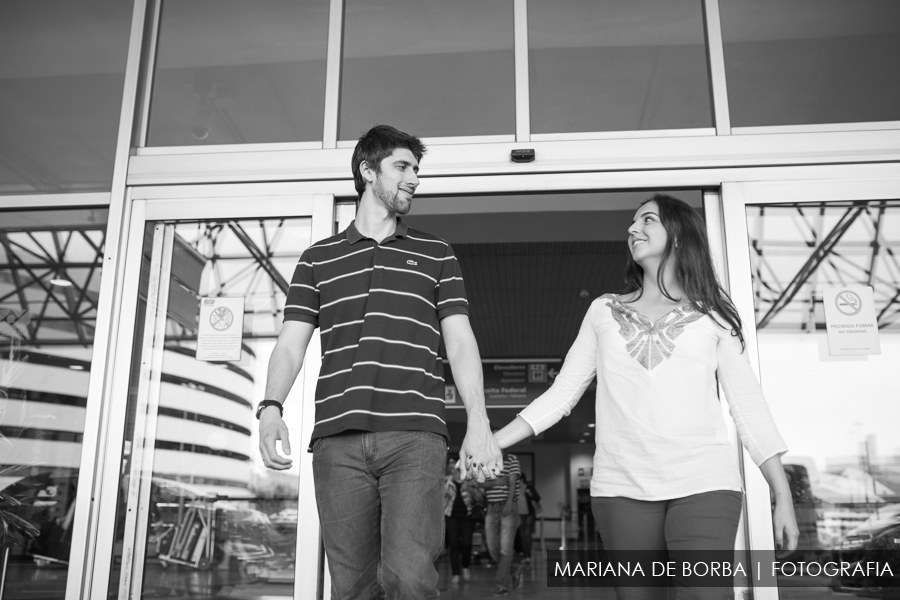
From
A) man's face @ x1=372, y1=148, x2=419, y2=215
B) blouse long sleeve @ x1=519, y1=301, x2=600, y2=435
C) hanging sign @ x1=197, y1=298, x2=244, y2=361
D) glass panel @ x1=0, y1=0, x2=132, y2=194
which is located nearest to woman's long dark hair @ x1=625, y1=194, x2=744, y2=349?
blouse long sleeve @ x1=519, y1=301, x2=600, y2=435

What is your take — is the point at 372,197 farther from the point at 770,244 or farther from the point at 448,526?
the point at 448,526

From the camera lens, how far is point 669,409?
229cm

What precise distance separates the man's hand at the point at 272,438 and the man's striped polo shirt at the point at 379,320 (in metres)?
0.13

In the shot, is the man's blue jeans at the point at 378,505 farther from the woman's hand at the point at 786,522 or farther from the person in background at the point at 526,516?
the person in background at the point at 526,516

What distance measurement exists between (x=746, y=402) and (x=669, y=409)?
0.27 m

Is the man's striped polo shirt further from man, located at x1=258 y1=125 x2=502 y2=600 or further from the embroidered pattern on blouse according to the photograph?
the embroidered pattern on blouse

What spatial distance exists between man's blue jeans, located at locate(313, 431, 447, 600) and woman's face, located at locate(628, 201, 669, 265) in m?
0.87

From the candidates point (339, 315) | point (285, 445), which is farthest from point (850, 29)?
point (285, 445)

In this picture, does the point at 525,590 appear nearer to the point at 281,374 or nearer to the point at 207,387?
the point at 207,387

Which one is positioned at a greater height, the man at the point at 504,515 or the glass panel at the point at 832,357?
the glass panel at the point at 832,357

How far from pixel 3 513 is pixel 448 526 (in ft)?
21.1

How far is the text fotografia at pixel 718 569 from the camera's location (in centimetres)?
208

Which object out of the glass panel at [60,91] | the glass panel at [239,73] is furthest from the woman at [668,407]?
the glass panel at [60,91]

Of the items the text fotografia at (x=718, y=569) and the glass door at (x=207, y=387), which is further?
the glass door at (x=207, y=387)
